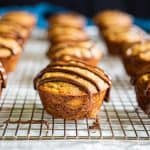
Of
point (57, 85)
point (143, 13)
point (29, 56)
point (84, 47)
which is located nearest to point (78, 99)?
point (57, 85)

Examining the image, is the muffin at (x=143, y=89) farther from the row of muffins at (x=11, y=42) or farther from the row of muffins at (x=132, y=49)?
the row of muffins at (x=11, y=42)

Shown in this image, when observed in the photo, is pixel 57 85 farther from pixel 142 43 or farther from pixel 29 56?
pixel 29 56

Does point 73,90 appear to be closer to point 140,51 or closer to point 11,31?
point 140,51

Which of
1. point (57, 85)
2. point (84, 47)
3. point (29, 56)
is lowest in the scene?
point (57, 85)

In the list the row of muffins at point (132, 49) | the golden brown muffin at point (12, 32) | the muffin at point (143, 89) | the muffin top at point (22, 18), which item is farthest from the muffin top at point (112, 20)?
the muffin at point (143, 89)

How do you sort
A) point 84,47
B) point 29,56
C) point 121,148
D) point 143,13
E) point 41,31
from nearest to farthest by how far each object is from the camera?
point 121,148, point 84,47, point 29,56, point 41,31, point 143,13

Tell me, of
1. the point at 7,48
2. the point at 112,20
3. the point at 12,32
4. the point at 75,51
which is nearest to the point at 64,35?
the point at 12,32

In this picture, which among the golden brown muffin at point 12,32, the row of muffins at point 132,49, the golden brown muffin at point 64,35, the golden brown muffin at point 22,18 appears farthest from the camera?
the golden brown muffin at point 22,18

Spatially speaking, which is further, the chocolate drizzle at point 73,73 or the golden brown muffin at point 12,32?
the golden brown muffin at point 12,32
